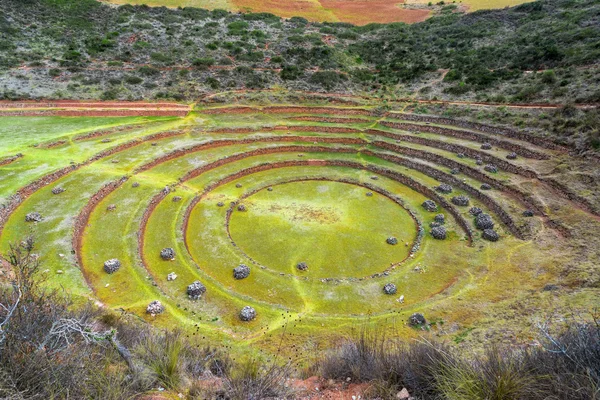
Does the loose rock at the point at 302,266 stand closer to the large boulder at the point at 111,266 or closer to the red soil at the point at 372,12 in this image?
the large boulder at the point at 111,266

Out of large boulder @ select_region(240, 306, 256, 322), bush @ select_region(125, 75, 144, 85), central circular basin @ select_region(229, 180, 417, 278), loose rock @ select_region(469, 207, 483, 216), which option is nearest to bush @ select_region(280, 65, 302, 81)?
bush @ select_region(125, 75, 144, 85)

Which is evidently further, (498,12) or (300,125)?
(498,12)

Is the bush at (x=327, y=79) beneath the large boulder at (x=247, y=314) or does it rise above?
above

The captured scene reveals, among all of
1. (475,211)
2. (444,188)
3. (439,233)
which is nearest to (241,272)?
(439,233)

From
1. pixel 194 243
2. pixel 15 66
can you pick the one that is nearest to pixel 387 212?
pixel 194 243

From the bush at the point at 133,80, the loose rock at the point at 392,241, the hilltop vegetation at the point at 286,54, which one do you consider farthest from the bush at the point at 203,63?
Result: the loose rock at the point at 392,241

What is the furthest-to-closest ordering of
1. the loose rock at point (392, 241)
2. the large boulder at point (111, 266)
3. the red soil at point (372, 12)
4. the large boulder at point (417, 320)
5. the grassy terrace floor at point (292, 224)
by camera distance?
1. the red soil at point (372, 12)
2. the loose rock at point (392, 241)
3. the large boulder at point (111, 266)
4. the grassy terrace floor at point (292, 224)
5. the large boulder at point (417, 320)

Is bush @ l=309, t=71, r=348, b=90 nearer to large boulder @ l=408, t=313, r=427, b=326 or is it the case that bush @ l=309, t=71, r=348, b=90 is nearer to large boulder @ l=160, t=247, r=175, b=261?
large boulder @ l=160, t=247, r=175, b=261

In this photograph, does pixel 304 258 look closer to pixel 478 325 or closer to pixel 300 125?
pixel 478 325
